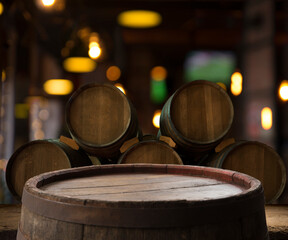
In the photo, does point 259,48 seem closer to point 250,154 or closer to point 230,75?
point 230,75

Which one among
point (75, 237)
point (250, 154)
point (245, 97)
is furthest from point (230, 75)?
point (75, 237)

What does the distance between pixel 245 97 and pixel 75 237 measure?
10970 millimetres

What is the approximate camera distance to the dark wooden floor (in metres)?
2.06

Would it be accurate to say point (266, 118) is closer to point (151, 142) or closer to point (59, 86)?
point (59, 86)

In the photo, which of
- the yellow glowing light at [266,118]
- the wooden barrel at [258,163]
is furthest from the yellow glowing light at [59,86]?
the wooden barrel at [258,163]

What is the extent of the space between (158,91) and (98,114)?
10.9 m

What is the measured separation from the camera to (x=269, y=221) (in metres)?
2.19

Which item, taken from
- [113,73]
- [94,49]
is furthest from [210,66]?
[94,49]

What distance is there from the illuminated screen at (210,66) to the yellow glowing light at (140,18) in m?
6.14

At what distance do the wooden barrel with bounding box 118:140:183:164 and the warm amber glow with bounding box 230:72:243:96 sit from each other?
9836mm

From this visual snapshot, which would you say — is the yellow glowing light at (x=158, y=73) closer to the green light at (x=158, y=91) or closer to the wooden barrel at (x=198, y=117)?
the green light at (x=158, y=91)

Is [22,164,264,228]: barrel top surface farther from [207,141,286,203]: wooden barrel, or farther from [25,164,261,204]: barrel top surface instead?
[207,141,286,203]: wooden barrel

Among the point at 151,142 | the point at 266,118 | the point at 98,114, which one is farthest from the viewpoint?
the point at 266,118

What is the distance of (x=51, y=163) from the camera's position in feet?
8.66
